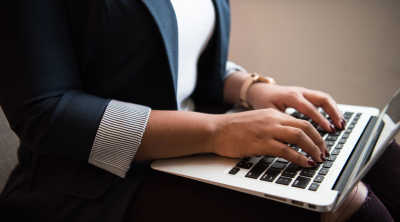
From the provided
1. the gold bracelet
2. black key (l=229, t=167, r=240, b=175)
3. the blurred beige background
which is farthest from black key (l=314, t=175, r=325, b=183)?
the blurred beige background

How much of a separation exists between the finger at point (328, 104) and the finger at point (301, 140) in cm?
16

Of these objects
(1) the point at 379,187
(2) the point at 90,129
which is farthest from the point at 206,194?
(1) the point at 379,187

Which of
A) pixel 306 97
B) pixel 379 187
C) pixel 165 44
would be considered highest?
pixel 165 44

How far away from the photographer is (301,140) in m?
0.52

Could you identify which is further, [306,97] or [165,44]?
[306,97]

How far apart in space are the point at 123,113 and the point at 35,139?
14cm

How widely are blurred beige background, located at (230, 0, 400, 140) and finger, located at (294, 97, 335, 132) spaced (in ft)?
2.10

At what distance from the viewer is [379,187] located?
0.63 m

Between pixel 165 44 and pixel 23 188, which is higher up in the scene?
pixel 165 44

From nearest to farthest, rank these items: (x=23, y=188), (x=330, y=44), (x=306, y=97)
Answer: (x=23, y=188) → (x=306, y=97) → (x=330, y=44)

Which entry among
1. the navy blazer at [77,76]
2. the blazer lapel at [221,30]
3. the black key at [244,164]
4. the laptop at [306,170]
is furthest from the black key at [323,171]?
the blazer lapel at [221,30]

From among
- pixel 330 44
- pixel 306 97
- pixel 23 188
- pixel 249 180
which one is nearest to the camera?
pixel 249 180

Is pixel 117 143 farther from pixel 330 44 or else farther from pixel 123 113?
pixel 330 44

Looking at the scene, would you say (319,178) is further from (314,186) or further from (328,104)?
(328,104)
